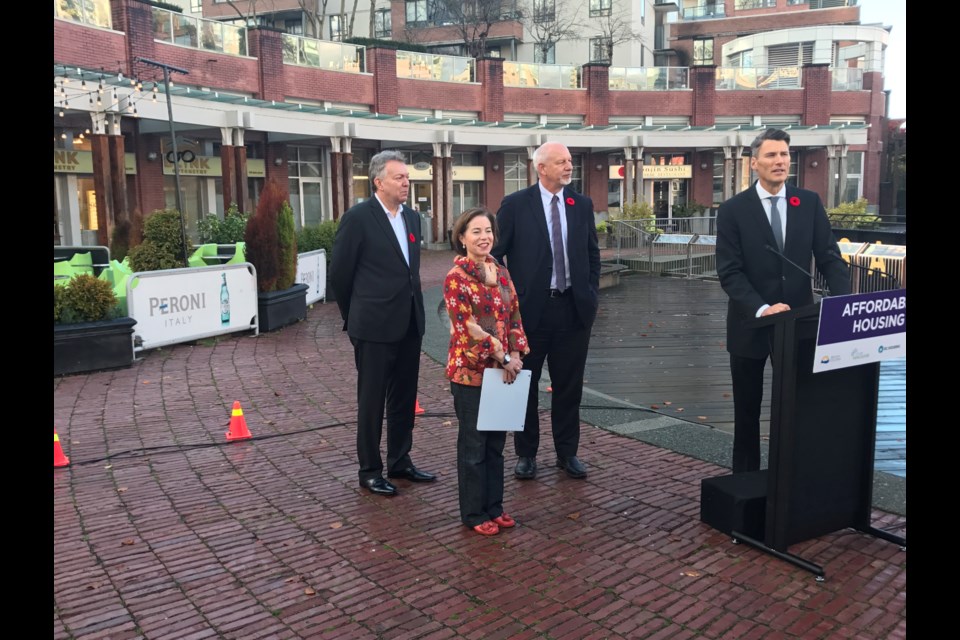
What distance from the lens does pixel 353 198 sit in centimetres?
2966

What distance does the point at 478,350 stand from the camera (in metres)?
4.22

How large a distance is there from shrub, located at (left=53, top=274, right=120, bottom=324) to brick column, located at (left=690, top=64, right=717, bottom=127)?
1339 inches

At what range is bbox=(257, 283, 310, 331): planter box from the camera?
11305mm

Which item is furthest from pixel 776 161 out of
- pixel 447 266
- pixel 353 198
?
pixel 353 198

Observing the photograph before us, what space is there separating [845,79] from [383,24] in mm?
26518

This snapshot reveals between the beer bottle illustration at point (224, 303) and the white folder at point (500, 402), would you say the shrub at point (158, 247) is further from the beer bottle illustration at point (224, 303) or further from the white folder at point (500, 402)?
the white folder at point (500, 402)

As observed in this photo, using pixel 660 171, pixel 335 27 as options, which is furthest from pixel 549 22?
pixel 335 27

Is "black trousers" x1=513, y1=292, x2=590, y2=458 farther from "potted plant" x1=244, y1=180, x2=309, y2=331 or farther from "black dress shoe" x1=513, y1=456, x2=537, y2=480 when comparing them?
"potted plant" x1=244, y1=180, x2=309, y2=331

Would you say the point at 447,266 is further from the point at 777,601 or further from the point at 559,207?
the point at 777,601

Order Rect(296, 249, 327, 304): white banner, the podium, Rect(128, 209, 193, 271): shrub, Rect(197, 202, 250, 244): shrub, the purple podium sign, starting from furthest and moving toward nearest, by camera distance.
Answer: Rect(197, 202, 250, 244): shrub, Rect(296, 249, 327, 304): white banner, Rect(128, 209, 193, 271): shrub, the podium, the purple podium sign

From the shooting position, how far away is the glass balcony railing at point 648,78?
37.5 m

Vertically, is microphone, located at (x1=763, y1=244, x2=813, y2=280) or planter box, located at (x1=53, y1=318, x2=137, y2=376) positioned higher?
microphone, located at (x1=763, y1=244, x2=813, y2=280)

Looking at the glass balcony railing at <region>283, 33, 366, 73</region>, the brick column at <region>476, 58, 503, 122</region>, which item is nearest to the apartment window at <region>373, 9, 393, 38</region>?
the brick column at <region>476, 58, 503, 122</region>

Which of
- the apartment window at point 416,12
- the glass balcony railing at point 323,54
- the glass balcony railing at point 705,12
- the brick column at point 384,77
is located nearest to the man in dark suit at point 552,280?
the glass balcony railing at point 323,54
